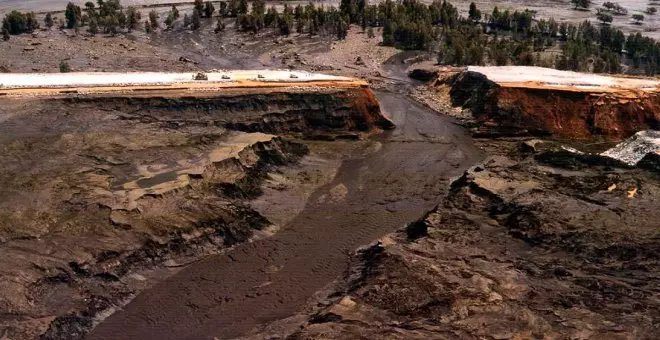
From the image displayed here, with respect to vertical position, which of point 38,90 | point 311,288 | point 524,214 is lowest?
point 311,288

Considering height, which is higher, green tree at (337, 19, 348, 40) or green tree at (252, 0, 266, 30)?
green tree at (252, 0, 266, 30)

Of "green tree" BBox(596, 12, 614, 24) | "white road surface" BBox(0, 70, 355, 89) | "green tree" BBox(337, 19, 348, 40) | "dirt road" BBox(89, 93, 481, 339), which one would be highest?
"green tree" BBox(596, 12, 614, 24)

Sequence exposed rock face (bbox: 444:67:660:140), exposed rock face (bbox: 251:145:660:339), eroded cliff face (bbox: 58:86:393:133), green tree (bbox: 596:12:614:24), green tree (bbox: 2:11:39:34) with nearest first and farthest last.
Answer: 1. exposed rock face (bbox: 251:145:660:339)
2. eroded cliff face (bbox: 58:86:393:133)
3. exposed rock face (bbox: 444:67:660:140)
4. green tree (bbox: 2:11:39:34)
5. green tree (bbox: 596:12:614:24)

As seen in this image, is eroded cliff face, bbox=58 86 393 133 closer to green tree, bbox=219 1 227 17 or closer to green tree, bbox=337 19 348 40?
green tree, bbox=337 19 348 40

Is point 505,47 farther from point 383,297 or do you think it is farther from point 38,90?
point 383,297

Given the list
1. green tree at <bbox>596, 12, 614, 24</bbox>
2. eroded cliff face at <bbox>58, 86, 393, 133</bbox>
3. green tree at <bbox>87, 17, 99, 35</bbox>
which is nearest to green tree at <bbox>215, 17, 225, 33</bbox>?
green tree at <bbox>87, 17, 99, 35</bbox>

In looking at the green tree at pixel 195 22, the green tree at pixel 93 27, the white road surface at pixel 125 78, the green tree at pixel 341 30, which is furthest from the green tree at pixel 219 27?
the white road surface at pixel 125 78

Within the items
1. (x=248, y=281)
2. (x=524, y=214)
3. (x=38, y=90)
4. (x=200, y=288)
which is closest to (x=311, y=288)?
(x=248, y=281)
